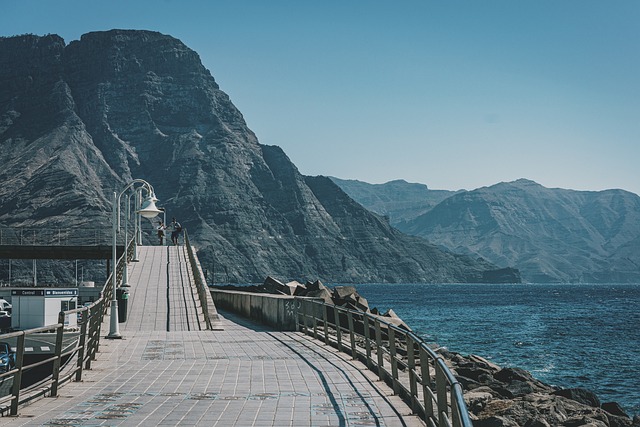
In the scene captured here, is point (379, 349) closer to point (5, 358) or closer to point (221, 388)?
point (221, 388)

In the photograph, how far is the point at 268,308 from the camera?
1122 inches

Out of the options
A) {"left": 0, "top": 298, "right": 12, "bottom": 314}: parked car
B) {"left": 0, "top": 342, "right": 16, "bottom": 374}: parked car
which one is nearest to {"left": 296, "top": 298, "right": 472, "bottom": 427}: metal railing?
{"left": 0, "top": 342, "right": 16, "bottom": 374}: parked car

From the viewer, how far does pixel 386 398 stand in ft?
39.2

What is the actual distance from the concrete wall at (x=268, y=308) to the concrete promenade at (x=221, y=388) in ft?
4.06

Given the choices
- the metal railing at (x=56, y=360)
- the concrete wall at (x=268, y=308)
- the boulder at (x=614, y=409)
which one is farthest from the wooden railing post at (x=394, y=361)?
the boulder at (x=614, y=409)

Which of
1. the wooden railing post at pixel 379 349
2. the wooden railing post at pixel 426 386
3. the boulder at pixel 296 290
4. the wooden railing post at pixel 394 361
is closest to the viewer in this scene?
the wooden railing post at pixel 426 386

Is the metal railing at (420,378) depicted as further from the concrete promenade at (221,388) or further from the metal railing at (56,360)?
the metal railing at (56,360)

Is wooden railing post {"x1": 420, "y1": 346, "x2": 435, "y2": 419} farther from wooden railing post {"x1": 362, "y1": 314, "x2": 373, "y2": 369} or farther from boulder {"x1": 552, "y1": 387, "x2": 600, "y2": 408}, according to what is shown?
boulder {"x1": 552, "y1": 387, "x2": 600, "y2": 408}

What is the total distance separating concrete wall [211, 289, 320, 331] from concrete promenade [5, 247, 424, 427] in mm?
1237

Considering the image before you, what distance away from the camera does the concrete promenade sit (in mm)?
10438

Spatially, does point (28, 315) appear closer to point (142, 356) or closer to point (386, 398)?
point (142, 356)

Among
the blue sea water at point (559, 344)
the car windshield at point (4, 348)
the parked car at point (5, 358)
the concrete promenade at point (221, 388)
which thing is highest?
the concrete promenade at point (221, 388)

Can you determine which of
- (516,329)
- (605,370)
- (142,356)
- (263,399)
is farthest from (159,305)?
(516,329)

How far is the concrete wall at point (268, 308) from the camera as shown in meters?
25.6
